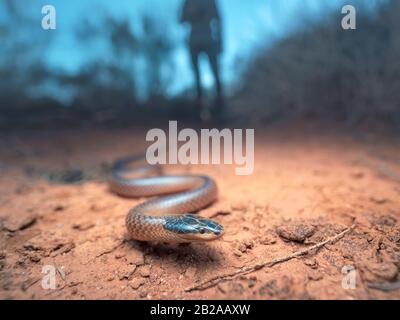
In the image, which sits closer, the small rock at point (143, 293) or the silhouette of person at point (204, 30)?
the small rock at point (143, 293)

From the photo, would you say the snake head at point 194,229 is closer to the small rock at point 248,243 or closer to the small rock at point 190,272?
the small rock at point 190,272

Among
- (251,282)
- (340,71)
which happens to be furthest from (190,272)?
(340,71)

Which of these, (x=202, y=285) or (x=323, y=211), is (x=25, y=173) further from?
(x=323, y=211)

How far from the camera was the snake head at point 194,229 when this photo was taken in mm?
2086

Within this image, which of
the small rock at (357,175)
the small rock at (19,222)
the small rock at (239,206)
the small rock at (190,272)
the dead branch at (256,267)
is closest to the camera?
the dead branch at (256,267)

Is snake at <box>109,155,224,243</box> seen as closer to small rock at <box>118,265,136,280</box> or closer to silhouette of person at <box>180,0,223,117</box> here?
small rock at <box>118,265,136,280</box>

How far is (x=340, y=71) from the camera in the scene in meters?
6.02

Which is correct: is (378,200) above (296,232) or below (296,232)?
above

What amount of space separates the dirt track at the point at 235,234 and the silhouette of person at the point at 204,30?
11.6ft

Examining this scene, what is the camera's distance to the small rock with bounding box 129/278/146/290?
195 centimetres

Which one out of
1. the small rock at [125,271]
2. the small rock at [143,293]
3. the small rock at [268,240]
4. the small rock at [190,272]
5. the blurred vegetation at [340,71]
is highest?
the blurred vegetation at [340,71]

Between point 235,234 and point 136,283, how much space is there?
0.97 meters

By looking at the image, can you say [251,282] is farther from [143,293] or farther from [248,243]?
[143,293]

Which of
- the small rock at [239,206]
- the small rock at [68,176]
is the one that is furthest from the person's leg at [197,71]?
the small rock at [239,206]
